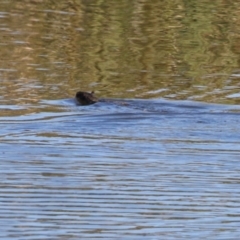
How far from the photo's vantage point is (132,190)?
881 centimetres

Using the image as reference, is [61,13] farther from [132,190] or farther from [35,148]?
[132,190]

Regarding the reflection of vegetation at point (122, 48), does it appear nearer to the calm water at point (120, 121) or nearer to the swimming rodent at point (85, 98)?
the calm water at point (120, 121)

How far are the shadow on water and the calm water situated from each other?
1 centimetres

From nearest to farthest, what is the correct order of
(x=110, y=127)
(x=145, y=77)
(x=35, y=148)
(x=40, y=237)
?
1. (x=40, y=237)
2. (x=35, y=148)
3. (x=110, y=127)
4. (x=145, y=77)

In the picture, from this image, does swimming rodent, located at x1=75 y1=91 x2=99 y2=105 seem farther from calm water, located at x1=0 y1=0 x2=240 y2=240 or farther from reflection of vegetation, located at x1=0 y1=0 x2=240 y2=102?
reflection of vegetation, located at x1=0 y1=0 x2=240 y2=102

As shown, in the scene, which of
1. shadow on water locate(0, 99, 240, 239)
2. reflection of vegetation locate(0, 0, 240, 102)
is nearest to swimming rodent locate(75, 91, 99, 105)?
shadow on water locate(0, 99, 240, 239)

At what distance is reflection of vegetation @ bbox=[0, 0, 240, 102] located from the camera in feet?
47.6

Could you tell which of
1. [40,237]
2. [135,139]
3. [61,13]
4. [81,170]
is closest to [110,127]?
[135,139]

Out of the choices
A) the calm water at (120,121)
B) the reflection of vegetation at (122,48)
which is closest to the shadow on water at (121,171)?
the calm water at (120,121)

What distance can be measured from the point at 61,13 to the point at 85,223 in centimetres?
1274

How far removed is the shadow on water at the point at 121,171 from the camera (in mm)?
7715

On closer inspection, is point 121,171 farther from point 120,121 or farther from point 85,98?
point 85,98

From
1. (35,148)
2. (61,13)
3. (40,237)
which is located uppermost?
(40,237)

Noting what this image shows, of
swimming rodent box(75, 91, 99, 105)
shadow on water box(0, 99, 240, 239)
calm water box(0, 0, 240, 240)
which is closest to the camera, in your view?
shadow on water box(0, 99, 240, 239)
